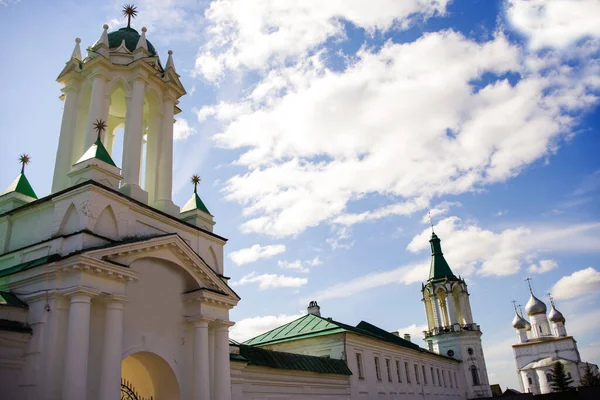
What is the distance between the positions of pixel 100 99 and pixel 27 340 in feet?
28.5

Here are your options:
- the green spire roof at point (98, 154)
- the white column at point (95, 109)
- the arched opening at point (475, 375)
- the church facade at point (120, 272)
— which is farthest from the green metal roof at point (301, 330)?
the arched opening at point (475, 375)

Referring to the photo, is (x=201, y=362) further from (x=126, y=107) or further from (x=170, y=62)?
(x=170, y=62)

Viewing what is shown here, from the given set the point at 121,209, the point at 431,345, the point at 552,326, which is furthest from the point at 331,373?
the point at 552,326

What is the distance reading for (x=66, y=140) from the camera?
17406 millimetres

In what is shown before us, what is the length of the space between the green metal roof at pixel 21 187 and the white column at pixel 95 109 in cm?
216

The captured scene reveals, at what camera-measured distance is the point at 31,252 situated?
14.0 m

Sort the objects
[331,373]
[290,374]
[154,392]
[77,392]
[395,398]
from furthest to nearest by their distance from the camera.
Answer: [395,398]
[331,373]
[290,374]
[154,392]
[77,392]

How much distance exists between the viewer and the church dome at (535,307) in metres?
86.4

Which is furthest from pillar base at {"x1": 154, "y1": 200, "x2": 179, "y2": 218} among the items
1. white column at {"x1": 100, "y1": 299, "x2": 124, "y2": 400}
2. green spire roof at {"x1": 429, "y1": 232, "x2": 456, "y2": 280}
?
green spire roof at {"x1": 429, "y1": 232, "x2": 456, "y2": 280}

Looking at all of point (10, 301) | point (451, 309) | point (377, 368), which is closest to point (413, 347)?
point (377, 368)

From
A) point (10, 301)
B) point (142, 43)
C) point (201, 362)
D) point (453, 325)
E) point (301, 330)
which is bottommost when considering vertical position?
point (201, 362)

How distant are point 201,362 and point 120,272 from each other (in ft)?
14.0

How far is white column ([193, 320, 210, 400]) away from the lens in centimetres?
1530

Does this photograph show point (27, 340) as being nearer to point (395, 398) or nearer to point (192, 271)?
point (192, 271)
